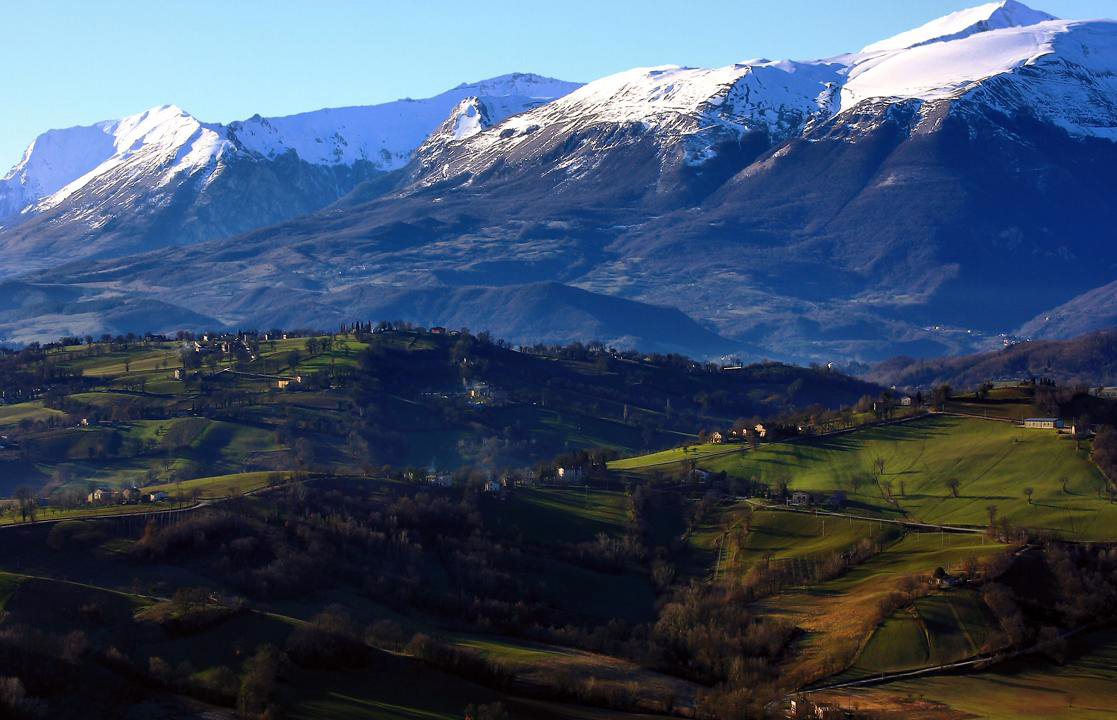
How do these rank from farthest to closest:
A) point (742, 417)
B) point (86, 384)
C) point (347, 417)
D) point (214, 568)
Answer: point (742, 417)
point (86, 384)
point (347, 417)
point (214, 568)

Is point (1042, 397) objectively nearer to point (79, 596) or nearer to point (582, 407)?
point (582, 407)

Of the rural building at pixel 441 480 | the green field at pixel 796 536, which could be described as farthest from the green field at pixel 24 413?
the green field at pixel 796 536

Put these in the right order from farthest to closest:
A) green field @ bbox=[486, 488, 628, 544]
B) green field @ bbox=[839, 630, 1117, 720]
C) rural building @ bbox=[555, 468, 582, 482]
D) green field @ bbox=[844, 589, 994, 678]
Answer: rural building @ bbox=[555, 468, 582, 482] → green field @ bbox=[486, 488, 628, 544] → green field @ bbox=[844, 589, 994, 678] → green field @ bbox=[839, 630, 1117, 720]

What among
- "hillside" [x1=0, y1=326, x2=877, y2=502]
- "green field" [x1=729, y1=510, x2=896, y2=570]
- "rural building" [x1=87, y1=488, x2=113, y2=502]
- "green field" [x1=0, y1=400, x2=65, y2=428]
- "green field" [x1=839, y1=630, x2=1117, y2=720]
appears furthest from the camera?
"green field" [x1=0, y1=400, x2=65, y2=428]

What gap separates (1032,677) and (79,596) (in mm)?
44058

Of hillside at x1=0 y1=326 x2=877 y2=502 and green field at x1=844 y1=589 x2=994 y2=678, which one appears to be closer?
green field at x1=844 y1=589 x2=994 y2=678

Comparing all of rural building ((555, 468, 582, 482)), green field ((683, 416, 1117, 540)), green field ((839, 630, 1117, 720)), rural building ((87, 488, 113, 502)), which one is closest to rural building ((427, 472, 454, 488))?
rural building ((555, 468, 582, 482))

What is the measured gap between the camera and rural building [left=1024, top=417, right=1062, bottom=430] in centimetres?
12344

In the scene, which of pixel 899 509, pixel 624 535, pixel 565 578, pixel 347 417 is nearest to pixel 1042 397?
pixel 899 509

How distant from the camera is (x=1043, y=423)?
125 meters

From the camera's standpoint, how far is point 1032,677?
7781 centimetres

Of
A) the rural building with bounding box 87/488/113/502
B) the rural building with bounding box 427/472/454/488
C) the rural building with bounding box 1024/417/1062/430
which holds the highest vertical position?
the rural building with bounding box 87/488/113/502

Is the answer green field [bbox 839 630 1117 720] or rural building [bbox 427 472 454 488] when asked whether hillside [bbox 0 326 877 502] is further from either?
green field [bbox 839 630 1117 720]

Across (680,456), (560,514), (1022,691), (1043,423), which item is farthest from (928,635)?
(680,456)
